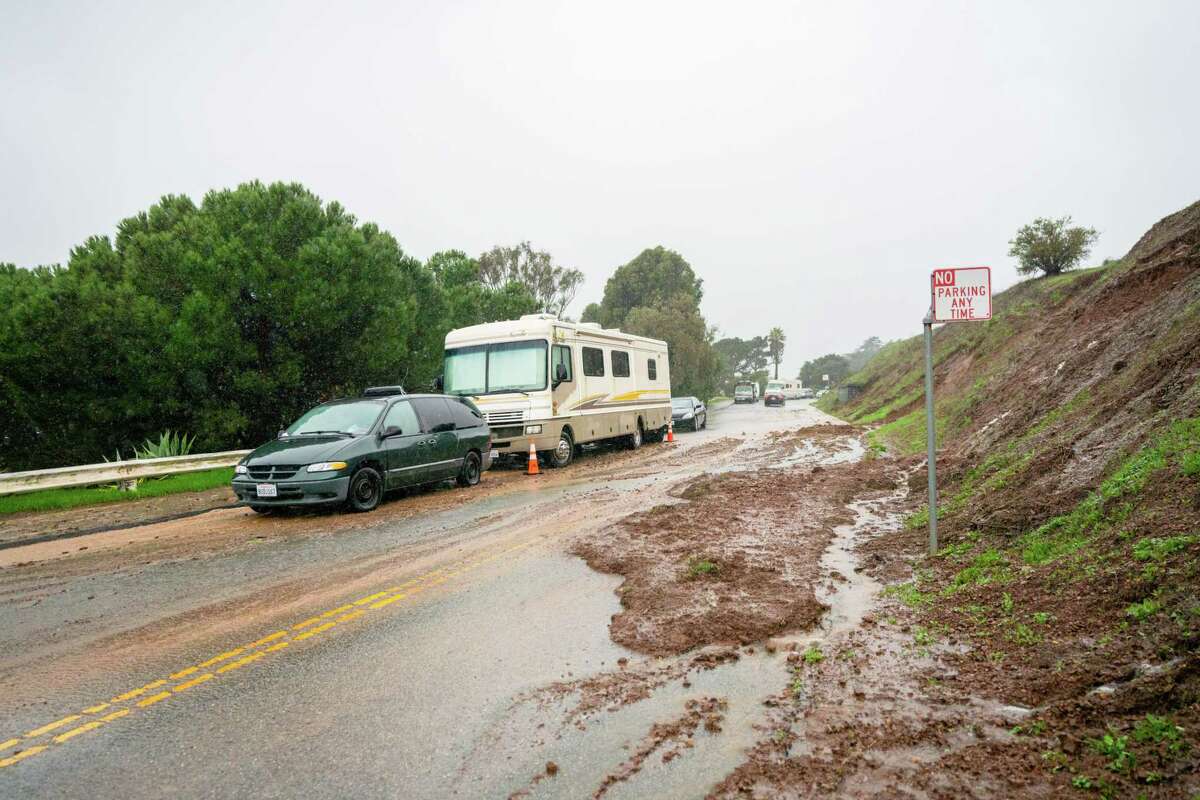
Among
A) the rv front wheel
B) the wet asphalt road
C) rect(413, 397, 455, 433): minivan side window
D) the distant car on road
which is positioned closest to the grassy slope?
the wet asphalt road

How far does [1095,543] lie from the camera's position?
514cm

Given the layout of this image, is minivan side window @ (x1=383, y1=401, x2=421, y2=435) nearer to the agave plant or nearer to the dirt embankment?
the dirt embankment

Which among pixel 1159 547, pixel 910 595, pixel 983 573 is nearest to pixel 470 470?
pixel 910 595

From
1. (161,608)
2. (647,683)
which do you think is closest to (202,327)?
(161,608)

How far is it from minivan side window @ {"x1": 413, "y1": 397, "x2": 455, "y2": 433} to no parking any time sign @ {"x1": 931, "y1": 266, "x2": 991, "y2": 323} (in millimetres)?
8833

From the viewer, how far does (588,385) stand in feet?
59.4

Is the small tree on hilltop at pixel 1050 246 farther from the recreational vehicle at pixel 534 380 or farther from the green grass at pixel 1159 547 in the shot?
the green grass at pixel 1159 547

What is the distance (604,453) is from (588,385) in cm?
318

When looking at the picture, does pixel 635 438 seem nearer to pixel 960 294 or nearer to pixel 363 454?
pixel 363 454

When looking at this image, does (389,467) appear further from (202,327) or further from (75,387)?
(75,387)

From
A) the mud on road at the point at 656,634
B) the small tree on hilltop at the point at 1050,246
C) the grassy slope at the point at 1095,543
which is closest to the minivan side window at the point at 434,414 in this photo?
the mud on road at the point at 656,634

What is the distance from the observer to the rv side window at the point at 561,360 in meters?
16.3

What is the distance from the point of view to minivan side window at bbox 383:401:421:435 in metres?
11.9

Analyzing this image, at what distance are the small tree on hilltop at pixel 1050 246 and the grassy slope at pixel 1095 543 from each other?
15.5 meters
